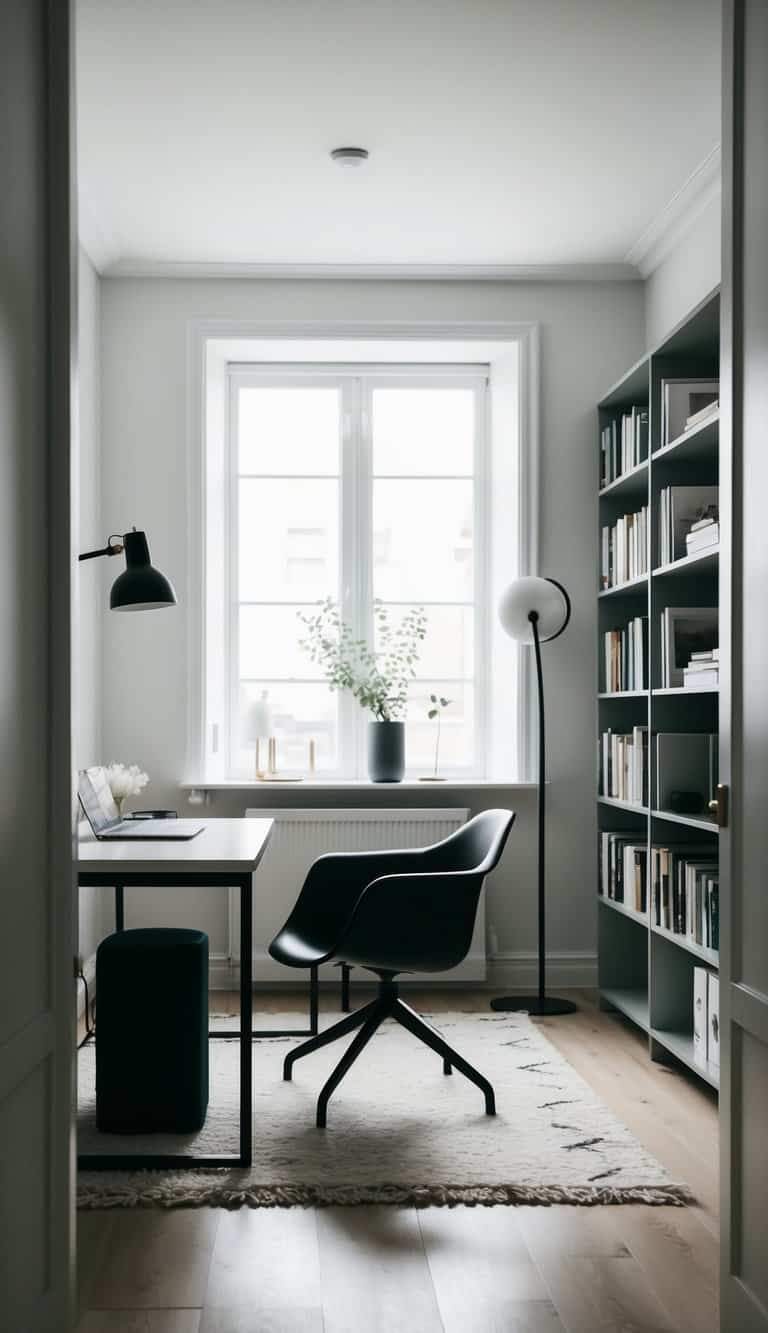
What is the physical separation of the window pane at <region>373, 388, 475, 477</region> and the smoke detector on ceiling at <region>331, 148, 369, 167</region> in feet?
4.86

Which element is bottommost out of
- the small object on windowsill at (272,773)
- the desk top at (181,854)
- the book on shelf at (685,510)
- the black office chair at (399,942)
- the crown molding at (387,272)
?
the black office chair at (399,942)

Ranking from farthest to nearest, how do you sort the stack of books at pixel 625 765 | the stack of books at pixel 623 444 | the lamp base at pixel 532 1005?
the lamp base at pixel 532 1005 → the stack of books at pixel 623 444 → the stack of books at pixel 625 765

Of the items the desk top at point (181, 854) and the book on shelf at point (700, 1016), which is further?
the book on shelf at point (700, 1016)

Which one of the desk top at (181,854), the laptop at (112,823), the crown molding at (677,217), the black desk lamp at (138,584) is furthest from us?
the crown molding at (677,217)

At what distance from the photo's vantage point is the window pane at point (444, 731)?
5.23 metres

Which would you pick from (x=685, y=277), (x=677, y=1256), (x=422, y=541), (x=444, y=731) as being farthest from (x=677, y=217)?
(x=677, y=1256)

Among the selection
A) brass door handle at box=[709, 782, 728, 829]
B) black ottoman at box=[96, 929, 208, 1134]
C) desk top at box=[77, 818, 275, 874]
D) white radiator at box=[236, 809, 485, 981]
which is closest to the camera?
brass door handle at box=[709, 782, 728, 829]

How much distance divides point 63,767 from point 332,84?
97.3 inches

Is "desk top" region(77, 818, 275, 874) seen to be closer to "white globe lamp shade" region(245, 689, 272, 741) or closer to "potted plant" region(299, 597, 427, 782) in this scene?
"white globe lamp shade" region(245, 689, 272, 741)

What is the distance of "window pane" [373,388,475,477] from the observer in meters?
5.32

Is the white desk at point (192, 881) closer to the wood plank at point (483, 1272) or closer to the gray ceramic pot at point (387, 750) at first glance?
the wood plank at point (483, 1272)

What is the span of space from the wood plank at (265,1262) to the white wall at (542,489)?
2319 mm

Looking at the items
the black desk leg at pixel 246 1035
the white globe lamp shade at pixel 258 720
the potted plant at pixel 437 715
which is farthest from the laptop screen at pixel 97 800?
the potted plant at pixel 437 715

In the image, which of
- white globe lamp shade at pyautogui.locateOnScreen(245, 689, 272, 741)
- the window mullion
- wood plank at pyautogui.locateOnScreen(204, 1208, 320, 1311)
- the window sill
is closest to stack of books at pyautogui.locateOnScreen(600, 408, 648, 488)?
the window mullion
